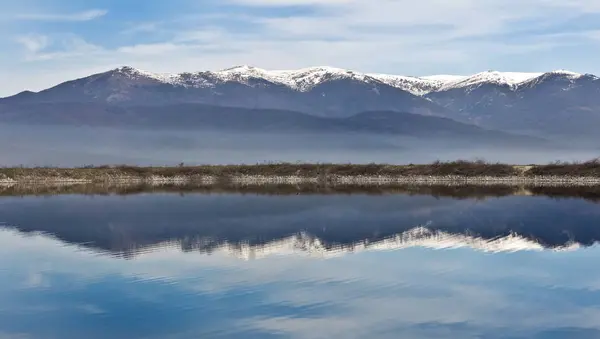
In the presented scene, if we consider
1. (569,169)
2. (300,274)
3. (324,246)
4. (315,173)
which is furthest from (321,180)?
(300,274)

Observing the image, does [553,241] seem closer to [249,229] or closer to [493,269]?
[493,269]

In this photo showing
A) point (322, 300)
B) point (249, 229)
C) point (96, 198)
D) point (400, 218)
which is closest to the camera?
point (322, 300)

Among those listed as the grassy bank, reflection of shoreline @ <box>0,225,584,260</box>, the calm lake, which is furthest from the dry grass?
reflection of shoreline @ <box>0,225,584,260</box>

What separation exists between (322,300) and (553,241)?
1918 cm

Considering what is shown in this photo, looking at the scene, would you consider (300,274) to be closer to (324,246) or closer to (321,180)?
(324,246)

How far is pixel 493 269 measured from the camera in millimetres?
29438

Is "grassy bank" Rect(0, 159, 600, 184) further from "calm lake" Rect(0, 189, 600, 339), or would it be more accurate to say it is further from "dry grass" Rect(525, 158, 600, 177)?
"calm lake" Rect(0, 189, 600, 339)

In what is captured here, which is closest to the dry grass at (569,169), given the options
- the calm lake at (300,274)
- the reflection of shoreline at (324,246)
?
the calm lake at (300,274)

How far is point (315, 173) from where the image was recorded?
11606cm

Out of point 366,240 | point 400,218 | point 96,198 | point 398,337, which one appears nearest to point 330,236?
point 366,240

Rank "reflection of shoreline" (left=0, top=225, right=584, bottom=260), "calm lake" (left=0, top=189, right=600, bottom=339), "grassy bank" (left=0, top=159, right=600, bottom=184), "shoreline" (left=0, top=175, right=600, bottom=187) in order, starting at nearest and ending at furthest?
"calm lake" (left=0, top=189, right=600, bottom=339) < "reflection of shoreline" (left=0, top=225, right=584, bottom=260) < "shoreline" (left=0, top=175, right=600, bottom=187) < "grassy bank" (left=0, top=159, right=600, bottom=184)

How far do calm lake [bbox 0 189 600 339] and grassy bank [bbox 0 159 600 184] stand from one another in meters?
53.2

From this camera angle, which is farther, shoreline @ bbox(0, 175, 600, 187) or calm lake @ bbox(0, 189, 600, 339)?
shoreline @ bbox(0, 175, 600, 187)

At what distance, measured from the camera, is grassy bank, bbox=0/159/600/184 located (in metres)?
106
